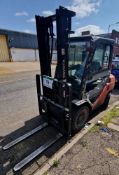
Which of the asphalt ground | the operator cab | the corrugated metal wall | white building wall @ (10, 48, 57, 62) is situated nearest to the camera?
the asphalt ground

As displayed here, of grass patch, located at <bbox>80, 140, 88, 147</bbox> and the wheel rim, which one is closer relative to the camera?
grass patch, located at <bbox>80, 140, 88, 147</bbox>

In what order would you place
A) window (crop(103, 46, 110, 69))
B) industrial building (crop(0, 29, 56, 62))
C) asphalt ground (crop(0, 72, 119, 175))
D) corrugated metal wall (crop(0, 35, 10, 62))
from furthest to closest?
industrial building (crop(0, 29, 56, 62)) → corrugated metal wall (crop(0, 35, 10, 62)) → window (crop(103, 46, 110, 69)) → asphalt ground (crop(0, 72, 119, 175))

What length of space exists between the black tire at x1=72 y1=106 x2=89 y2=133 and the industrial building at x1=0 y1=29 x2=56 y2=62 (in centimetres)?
2202

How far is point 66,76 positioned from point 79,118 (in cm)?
125

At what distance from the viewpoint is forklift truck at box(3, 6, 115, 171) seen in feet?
10.3

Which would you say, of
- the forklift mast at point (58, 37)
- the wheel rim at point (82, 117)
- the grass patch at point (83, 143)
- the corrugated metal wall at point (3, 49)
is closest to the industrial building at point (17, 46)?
the corrugated metal wall at point (3, 49)

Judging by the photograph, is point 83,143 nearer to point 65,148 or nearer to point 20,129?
point 65,148

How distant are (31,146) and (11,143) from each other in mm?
508

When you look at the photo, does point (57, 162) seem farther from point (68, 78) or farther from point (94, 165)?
point (68, 78)

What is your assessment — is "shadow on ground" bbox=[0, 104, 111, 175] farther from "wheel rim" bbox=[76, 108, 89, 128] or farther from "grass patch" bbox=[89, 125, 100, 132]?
"grass patch" bbox=[89, 125, 100, 132]

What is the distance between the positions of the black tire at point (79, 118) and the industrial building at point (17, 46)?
2202 cm

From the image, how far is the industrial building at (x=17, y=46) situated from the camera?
75.3 feet

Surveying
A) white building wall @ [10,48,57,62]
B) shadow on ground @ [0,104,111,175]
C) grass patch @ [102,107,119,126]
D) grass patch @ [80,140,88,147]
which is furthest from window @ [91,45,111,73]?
white building wall @ [10,48,57,62]

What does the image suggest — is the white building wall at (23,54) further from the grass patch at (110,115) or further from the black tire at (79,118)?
the black tire at (79,118)
